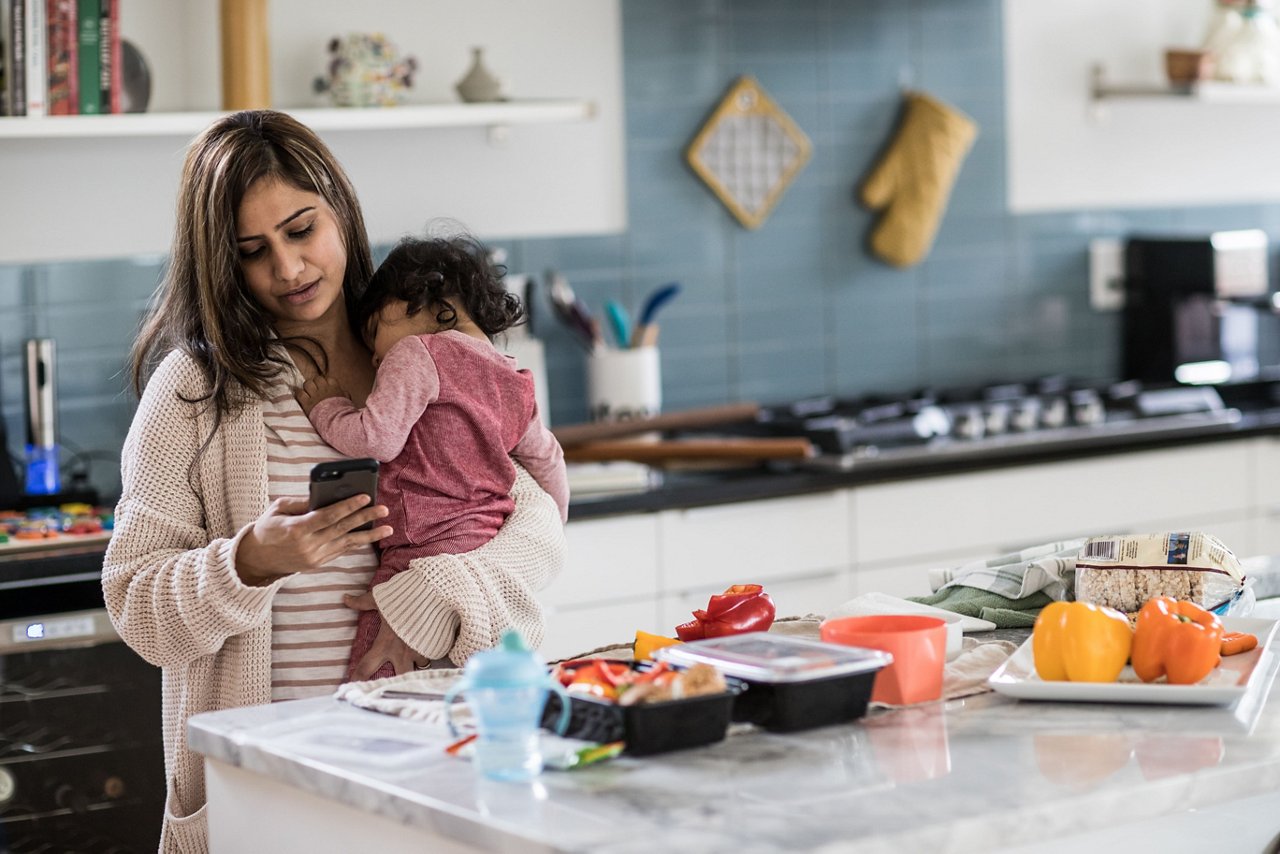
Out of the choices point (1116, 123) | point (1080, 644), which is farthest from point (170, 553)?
point (1116, 123)

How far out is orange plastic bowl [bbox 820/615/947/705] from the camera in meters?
1.71

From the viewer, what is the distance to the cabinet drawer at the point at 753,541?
341 centimetres

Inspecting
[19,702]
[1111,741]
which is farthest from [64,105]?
[1111,741]

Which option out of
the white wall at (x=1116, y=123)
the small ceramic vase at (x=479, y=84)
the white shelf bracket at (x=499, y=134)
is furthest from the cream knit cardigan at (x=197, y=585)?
the white wall at (x=1116, y=123)

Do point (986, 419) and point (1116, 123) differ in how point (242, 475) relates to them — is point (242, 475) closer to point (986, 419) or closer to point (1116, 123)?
point (986, 419)

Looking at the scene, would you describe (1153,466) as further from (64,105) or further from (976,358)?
(64,105)

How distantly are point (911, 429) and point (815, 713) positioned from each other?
7.20 ft

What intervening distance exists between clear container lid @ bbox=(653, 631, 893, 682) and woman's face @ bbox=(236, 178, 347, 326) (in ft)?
2.27

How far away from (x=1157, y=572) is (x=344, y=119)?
77.7 inches

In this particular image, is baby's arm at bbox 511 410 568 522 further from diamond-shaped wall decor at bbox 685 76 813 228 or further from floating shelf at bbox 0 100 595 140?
diamond-shaped wall decor at bbox 685 76 813 228

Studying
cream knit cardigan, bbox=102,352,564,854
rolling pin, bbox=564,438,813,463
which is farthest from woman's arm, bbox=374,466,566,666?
rolling pin, bbox=564,438,813,463

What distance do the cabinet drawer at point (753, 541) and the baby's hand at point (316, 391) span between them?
1.29 meters

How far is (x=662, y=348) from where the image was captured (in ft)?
13.3

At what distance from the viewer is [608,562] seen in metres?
3.33
